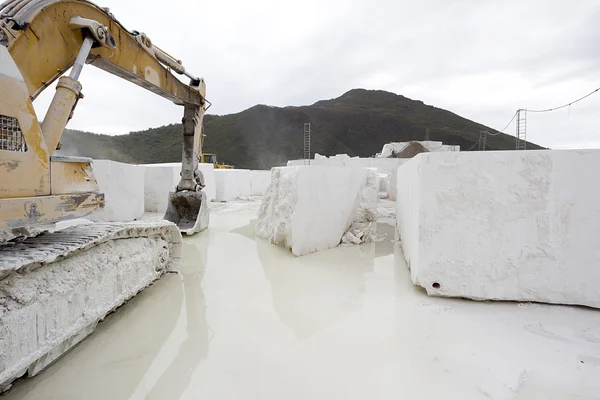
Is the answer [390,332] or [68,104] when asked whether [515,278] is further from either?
[68,104]

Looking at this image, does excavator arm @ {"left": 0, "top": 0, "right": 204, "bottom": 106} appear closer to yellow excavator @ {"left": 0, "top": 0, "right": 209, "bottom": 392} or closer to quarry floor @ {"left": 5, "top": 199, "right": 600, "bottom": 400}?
yellow excavator @ {"left": 0, "top": 0, "right": 209, "bottom": 392}

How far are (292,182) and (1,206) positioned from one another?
285 cm

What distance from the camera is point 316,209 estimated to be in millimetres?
4105

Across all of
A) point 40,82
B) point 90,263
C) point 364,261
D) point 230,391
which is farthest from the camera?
point 364,261

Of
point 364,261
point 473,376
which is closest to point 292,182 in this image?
point 364,261

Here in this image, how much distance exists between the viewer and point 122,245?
2568 millimetres

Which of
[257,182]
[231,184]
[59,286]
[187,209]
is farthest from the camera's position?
[257,182]

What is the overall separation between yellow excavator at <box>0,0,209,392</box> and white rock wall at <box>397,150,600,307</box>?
8.49 feet

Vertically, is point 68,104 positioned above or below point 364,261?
above

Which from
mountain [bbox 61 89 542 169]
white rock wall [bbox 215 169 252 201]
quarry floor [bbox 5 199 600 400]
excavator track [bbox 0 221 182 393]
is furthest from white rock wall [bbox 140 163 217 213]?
mountain [bbox 61 89 542 169]

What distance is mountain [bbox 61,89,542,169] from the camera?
34844 millimetres

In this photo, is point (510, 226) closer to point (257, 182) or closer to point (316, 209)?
point (316, 209)

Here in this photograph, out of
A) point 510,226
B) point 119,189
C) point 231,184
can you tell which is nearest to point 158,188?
point 119,189

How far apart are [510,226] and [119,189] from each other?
21.3ft
